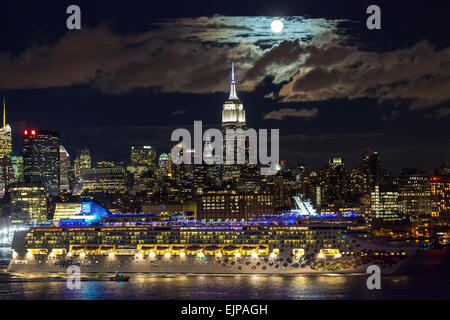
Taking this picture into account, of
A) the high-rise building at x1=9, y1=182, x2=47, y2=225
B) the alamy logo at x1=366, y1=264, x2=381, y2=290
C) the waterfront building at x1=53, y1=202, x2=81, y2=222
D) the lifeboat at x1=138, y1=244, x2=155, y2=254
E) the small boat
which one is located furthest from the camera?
the high-rise building at x1=9, y1=182, x2=47, y2=225

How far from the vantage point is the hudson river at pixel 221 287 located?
4884cm

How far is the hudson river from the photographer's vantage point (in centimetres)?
4884

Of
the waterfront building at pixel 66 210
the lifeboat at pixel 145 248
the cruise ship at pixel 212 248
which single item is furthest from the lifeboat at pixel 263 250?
the waterfront building at pixel 66 210

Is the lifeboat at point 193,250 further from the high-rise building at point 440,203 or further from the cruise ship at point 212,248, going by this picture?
the high-rise building at point 440,203

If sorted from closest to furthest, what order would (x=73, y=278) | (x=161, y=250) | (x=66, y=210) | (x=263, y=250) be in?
(x=73, y=278), (x=263, y=250), (x=161, y=250), (x=66, y=210)

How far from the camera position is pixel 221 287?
50.9 meters

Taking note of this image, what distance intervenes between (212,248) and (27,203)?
57631 mm

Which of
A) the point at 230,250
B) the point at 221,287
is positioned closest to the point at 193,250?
the point at 230,250

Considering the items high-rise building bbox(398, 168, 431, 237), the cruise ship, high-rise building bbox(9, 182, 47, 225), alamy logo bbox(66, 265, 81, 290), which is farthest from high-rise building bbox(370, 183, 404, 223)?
alamy logo bbox(66, 265, 81, 290)

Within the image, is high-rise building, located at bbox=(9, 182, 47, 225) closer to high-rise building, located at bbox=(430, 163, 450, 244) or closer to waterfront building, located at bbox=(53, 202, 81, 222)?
waterfront building, located at bbox=(53, 202, 81, 222)

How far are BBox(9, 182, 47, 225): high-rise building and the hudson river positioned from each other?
51.8 metres

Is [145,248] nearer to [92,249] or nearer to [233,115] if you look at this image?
[92,249]

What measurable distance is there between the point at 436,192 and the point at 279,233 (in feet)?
205
